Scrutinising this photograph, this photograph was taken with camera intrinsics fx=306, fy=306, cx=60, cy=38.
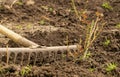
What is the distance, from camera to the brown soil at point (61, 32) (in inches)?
130

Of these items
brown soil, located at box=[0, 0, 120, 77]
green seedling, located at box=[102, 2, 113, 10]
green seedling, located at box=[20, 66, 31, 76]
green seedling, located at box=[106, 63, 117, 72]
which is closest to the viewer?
green seedling, located at box=[20, 66, 31, 76]

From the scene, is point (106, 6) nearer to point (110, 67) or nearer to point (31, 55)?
point (110, 67)

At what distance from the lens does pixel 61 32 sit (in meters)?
4.36

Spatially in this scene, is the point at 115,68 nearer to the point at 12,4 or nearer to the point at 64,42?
the point at 64,42

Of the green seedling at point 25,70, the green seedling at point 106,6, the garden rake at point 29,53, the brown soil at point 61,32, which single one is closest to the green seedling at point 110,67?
the brown soil at point 61,32

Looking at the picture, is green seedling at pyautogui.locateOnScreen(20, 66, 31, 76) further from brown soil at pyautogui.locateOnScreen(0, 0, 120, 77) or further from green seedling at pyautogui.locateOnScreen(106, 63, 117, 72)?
green seedling at pyautogui.locateOnScreen(106, 63, 117, 72)

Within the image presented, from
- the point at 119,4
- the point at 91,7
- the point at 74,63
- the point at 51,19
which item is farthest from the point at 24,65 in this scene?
the point at 119,4

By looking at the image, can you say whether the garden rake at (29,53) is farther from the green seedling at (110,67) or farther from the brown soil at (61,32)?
the green seedling at (110,67)

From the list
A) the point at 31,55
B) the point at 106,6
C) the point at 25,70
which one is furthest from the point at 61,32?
the point at 106,6

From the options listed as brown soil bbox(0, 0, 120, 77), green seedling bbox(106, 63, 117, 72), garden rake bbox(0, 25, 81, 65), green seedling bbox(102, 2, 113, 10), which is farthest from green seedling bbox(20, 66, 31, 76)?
green seedling bbox(102, 2, 113, 10)

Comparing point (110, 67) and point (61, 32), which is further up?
point (61, 32)

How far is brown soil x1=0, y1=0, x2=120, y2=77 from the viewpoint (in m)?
3.30

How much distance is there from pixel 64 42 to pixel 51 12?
1.24m

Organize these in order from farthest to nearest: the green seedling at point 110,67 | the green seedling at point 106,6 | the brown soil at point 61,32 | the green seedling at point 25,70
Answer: the green seedling at point 106,6 → the green seedling at point 110,67 → the brown soil at point 61,32 → the green seedling at point 25,70
